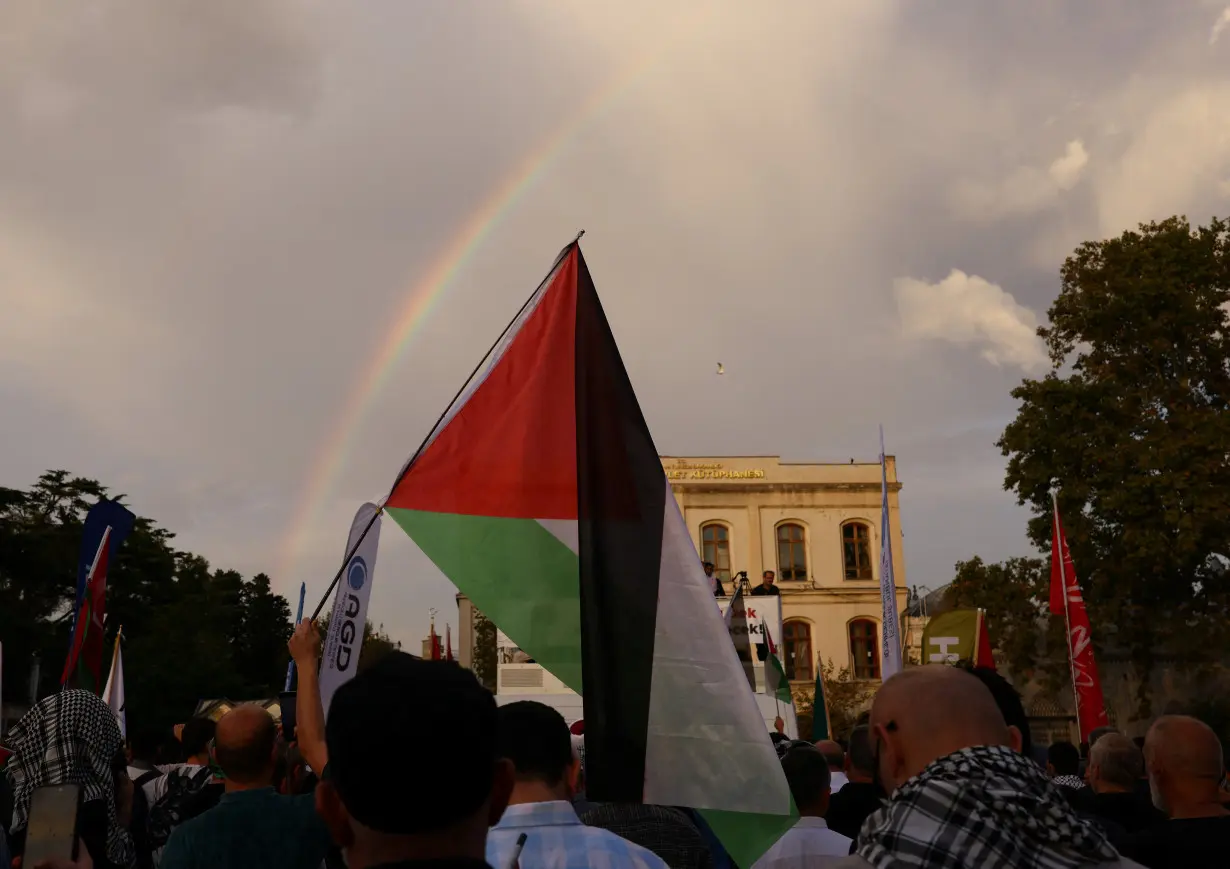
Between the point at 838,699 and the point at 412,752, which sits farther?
the point at 838,699

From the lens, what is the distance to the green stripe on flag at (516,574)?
4492mm

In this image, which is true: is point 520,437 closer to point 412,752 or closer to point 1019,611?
point 412,752

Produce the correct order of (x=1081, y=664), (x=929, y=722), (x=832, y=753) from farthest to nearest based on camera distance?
1. (x=1081, y=664)
2. (x=832, y=753)
3. (x=929, y=722)

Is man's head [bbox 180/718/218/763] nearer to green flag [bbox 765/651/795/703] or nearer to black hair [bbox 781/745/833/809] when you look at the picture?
black hair [bbox 781/745/833/809]

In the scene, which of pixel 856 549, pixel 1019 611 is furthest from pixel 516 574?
pixel 856 549

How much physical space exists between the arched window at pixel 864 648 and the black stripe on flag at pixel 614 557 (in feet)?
162

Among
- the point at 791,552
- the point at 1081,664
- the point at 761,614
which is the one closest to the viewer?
the point at 1081,664

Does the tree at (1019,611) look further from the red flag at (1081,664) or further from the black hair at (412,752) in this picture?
the black hair at (412,752)

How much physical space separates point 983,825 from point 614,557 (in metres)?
2.31

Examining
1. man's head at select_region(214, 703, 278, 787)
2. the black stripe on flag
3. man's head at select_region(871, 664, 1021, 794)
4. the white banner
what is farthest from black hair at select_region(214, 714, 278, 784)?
the white banner

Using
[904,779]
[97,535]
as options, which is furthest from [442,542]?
[97,535]

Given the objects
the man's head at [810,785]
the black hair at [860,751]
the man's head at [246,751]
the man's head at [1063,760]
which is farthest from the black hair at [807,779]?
the man's head at [1063,760]

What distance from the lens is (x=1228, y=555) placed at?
2834 cm

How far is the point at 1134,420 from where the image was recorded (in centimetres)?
2927
